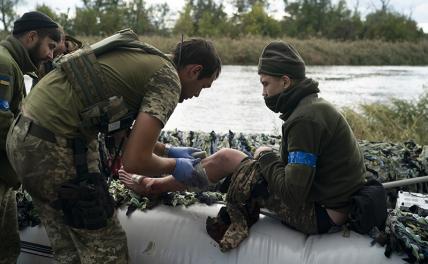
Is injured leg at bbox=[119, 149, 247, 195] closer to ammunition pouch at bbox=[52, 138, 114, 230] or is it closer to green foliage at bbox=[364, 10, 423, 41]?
ammunition pouch at bbox=[52, 138, 114, 230]

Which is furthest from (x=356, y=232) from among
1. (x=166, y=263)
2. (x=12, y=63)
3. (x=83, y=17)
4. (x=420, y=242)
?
(x=83, y=17)

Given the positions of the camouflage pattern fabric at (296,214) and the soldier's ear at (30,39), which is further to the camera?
the soldier's ear at (30,39)

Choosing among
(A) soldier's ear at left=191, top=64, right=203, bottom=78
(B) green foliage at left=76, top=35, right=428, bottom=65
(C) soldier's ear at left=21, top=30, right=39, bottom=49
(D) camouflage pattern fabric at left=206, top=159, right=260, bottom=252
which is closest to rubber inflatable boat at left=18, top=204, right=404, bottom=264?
(D) camouflage pattern fabric at left=206, top=159, right=260, bottom=252

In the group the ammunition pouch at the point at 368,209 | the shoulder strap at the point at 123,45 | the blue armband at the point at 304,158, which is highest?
the shoulder strap at the point at 123,45

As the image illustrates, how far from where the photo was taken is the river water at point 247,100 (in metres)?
10.1

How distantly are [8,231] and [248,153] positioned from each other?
1870 mm

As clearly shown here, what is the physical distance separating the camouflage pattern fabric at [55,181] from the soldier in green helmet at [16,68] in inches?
18.8

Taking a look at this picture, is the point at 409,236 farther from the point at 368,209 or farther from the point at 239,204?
the point at 239,204

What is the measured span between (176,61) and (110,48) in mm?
331

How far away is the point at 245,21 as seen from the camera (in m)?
45.1

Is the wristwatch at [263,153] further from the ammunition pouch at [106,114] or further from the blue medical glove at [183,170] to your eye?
the ammunition pouch at [106,114]

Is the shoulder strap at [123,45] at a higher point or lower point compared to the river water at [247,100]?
higher

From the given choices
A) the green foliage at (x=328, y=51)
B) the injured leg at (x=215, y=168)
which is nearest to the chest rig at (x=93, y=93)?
the injured leg at (x=215, y=168)

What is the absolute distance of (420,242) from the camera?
2.57 m
